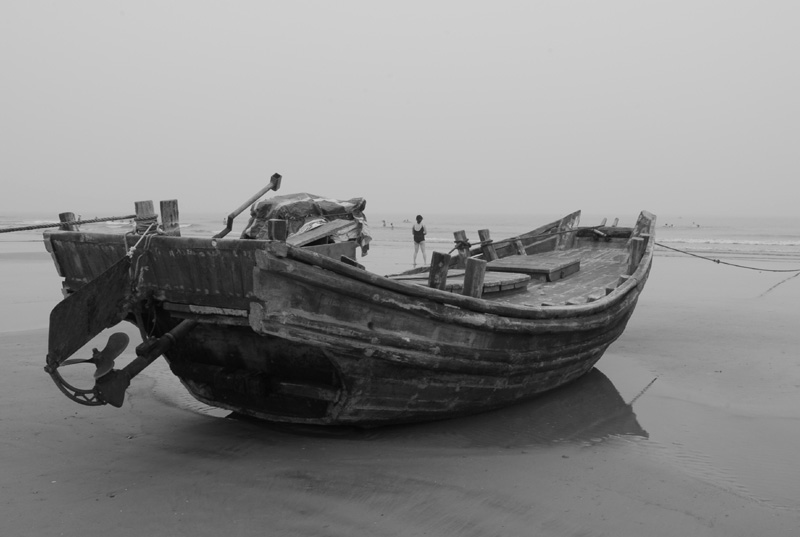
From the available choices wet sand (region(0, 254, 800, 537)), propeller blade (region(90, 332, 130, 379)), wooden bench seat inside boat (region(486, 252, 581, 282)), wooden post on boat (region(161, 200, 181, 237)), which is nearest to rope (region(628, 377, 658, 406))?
wet sand (region(0, 254, 800, 537))

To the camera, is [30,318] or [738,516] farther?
[30,318]

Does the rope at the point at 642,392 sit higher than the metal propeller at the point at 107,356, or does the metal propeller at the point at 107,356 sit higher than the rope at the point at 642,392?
the metal propeller at the point at 107,356

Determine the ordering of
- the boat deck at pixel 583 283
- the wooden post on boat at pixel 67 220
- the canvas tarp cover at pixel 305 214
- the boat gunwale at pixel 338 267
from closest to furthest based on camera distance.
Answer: the boat gunwale at pixel 338 267
the wooden post on boat at pixel 67 220
the canvas tarp cover at pixel 305 214
the boat deck at pixel 583 283

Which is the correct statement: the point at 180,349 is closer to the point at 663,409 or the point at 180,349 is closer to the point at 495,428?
the point at 495,428

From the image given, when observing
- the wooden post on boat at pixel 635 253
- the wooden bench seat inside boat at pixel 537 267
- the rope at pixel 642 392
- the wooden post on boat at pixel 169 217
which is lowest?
the rope at pixel 642 392

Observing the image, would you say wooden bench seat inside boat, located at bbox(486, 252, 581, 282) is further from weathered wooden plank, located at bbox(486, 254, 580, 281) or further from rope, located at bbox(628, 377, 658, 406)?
rope, located at bbox(628, 377, 658, 406)

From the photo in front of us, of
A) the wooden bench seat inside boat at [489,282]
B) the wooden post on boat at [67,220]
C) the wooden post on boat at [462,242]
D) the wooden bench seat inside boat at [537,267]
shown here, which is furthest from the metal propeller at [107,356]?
the wooden bench seat inside boat at [537,267]

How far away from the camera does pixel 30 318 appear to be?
10484 mm

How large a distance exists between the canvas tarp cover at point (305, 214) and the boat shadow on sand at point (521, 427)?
1859mm

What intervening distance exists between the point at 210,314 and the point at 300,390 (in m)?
0.88

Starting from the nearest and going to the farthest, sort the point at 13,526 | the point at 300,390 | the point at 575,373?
the point at 13,526 < the point at 300,390 < the point at 575,373

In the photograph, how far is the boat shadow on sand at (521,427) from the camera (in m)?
5.03

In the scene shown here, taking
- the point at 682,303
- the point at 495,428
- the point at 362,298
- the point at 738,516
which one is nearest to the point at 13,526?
the point at 362,298

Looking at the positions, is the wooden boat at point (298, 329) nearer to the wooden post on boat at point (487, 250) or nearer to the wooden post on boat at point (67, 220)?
the wooden post on boat at point (67, 220)
